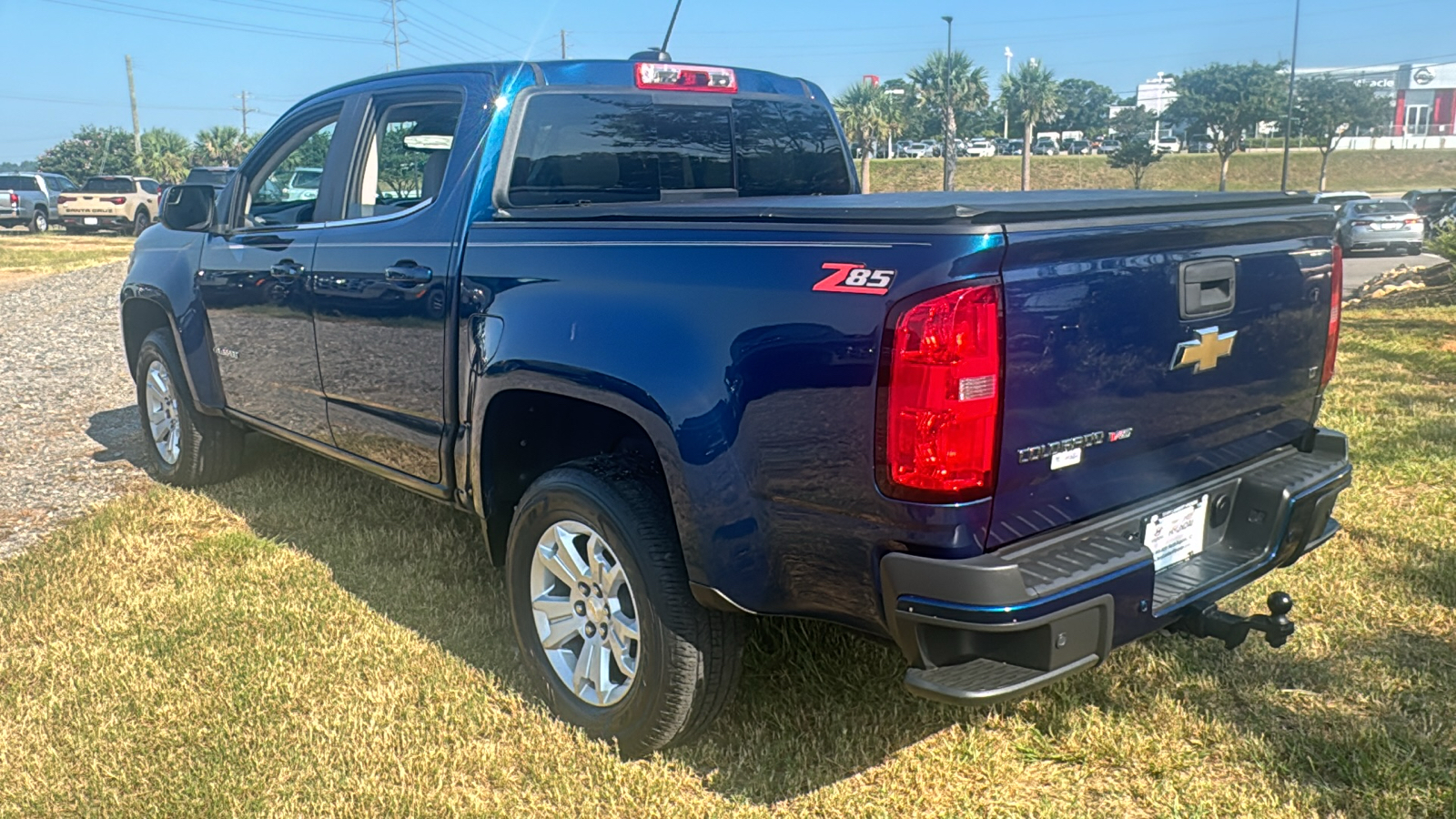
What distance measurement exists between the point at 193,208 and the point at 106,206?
28450 millimetres

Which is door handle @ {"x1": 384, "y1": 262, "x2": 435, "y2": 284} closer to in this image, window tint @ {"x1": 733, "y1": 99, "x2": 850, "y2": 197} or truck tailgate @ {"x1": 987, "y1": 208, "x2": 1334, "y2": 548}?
window tint @ {"x1": 733, "y1": 99, "x2": 850, "y2": 197}

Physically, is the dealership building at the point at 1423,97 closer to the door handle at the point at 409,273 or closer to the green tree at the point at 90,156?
the green tree at the point at 90,156

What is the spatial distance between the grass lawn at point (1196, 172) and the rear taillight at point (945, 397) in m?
65.7

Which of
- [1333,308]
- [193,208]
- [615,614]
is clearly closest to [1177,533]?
[1333,308]

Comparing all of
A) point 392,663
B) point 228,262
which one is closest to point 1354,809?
point 392,663

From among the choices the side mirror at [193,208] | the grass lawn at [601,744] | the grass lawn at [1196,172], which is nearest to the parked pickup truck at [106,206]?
the side mirror at [193,208]

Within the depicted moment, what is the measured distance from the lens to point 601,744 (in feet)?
10.4

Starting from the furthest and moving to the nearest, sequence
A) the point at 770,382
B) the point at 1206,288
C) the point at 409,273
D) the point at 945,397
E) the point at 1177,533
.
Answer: the point at 409,273 → the point at 1177,533 → the point at 1206,288 → the point at 770,382 → the point at 945,397

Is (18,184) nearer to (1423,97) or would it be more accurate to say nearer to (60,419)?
(60,419)

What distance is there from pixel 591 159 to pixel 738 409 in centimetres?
170

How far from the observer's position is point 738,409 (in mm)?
2600

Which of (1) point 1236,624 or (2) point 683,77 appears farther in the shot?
Answer: (2) point 683,77

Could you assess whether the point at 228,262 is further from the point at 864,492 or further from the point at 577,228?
the point at 864,492

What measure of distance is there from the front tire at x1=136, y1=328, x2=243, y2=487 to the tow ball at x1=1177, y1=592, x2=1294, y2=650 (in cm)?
465
